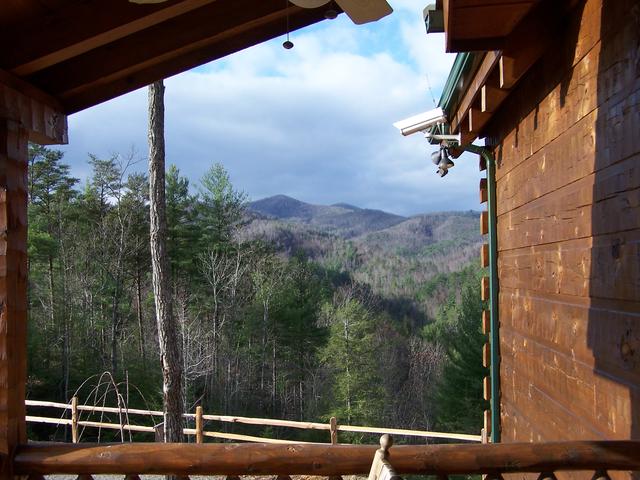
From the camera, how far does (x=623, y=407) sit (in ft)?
5.34

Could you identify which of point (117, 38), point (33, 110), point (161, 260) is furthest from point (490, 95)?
point (161, 260)

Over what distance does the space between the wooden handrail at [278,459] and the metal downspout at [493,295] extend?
1.93 metres

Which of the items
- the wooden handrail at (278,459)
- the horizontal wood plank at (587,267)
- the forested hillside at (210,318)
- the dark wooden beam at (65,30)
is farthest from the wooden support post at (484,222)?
the forested hillside at (210,318)

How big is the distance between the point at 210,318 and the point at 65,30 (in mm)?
22148

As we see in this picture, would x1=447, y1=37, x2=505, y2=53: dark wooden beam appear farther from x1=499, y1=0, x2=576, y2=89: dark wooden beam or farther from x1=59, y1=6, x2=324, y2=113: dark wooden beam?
x1=59, y1=6, x2=324, y2=113: dark wooden beam

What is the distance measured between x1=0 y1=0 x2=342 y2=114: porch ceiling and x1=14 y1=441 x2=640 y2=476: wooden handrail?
4.50 feet

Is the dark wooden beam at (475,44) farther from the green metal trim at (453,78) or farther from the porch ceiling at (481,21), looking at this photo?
the green metal trim at (453,78)

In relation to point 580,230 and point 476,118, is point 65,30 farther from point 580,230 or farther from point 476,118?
point 476,118

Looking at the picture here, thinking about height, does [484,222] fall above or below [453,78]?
below

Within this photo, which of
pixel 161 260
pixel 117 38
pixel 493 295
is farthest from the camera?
pixel 161 260

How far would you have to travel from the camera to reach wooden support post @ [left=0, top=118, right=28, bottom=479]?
187 cm

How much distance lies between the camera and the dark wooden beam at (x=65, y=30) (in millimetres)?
1951

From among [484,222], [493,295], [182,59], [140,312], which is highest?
[182,59]

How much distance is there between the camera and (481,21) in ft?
6.63
